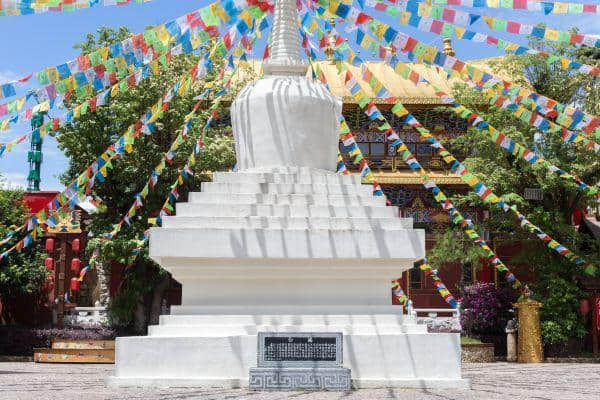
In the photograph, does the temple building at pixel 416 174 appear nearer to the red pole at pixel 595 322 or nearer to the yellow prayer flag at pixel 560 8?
the red pole at pixel 595 322

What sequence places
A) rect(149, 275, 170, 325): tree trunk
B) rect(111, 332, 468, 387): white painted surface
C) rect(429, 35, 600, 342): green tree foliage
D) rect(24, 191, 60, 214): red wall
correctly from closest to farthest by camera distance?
rect(111, 332, 468, 387): white painted surface
rect(429, 35, 600, 342): green tree foliage
rect(149, 275, 170, 325): tree trunk
rect(24, 191, 60, 214): red wall

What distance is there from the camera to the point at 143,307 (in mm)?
22531

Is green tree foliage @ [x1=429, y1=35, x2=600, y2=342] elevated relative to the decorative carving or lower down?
elevated

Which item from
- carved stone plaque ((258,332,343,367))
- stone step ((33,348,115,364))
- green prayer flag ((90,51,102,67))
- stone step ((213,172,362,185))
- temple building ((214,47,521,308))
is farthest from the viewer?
temple building ((214,47,521,308))

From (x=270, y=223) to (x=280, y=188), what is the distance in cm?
77

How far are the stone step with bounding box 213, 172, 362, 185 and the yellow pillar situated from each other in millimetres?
11146

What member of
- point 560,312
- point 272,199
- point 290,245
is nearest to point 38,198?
point 560,312

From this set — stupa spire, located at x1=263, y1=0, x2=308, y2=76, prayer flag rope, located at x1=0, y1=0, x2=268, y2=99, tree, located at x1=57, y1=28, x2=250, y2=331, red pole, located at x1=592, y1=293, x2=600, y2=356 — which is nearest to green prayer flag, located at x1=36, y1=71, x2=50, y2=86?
prayer flag rope, located at x1=0, y1=0, x2=268, y2=99

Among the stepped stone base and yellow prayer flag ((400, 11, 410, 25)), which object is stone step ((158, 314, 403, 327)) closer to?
the stepped stone base

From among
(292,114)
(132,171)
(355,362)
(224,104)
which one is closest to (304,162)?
(292,114)

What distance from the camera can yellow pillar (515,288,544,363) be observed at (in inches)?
773

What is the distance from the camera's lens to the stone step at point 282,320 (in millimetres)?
9414

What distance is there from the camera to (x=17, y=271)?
2139 cm

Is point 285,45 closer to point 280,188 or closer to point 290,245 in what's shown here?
point 280,188
